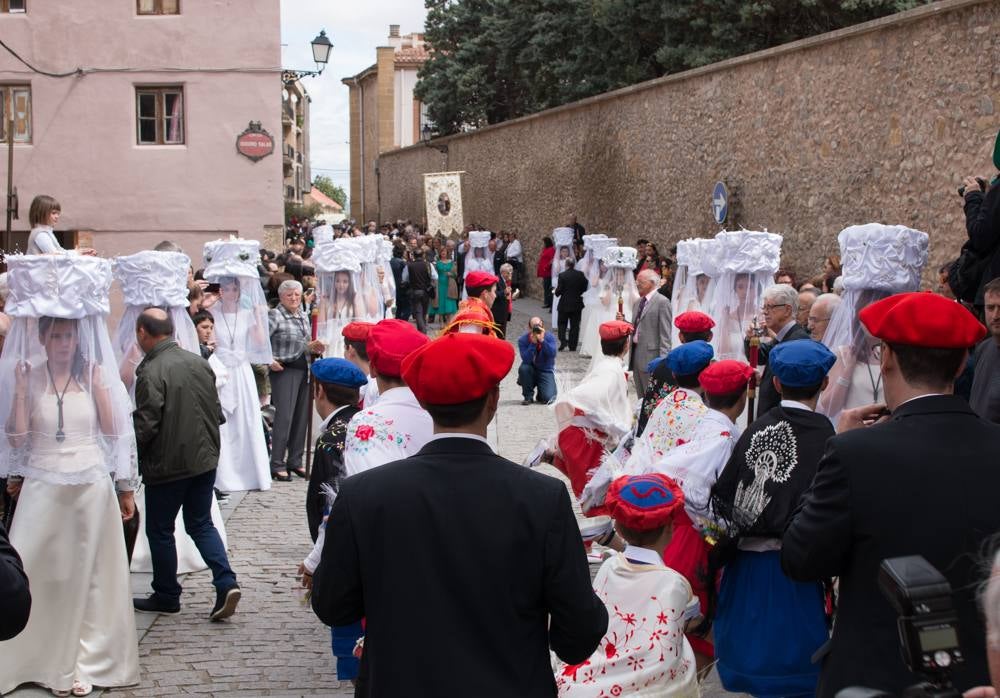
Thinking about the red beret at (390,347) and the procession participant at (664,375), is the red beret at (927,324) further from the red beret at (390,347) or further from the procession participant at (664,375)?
the procession participant at (664,375)

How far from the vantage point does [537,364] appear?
1659 cm

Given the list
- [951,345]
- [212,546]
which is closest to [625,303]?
[212,546]

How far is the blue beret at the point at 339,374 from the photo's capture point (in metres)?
5.78

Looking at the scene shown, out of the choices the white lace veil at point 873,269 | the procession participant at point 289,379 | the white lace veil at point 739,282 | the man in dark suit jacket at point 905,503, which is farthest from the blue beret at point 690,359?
the procession participant at point 289,379

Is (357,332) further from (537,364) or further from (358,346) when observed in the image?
(537,364)

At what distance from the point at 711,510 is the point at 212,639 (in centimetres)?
330

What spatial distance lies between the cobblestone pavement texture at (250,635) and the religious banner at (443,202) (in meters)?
24.2

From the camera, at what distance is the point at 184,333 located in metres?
8.67

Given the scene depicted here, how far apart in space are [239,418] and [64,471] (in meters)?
4.86

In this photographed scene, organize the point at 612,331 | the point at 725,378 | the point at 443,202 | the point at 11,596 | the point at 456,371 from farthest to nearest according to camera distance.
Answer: the point at 443,202 < the point at 612,331 < the point at 725,378 < the point at 456,371 < the point at 11,596

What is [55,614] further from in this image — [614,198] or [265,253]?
[614,198]

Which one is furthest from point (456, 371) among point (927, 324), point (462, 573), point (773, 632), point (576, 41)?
point (576, 41)

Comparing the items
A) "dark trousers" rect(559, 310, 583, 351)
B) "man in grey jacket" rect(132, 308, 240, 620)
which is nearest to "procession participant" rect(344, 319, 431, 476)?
→ "man in grey jacket" rect(132, 308, 240, 620)

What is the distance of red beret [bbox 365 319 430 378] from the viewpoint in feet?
17.2
